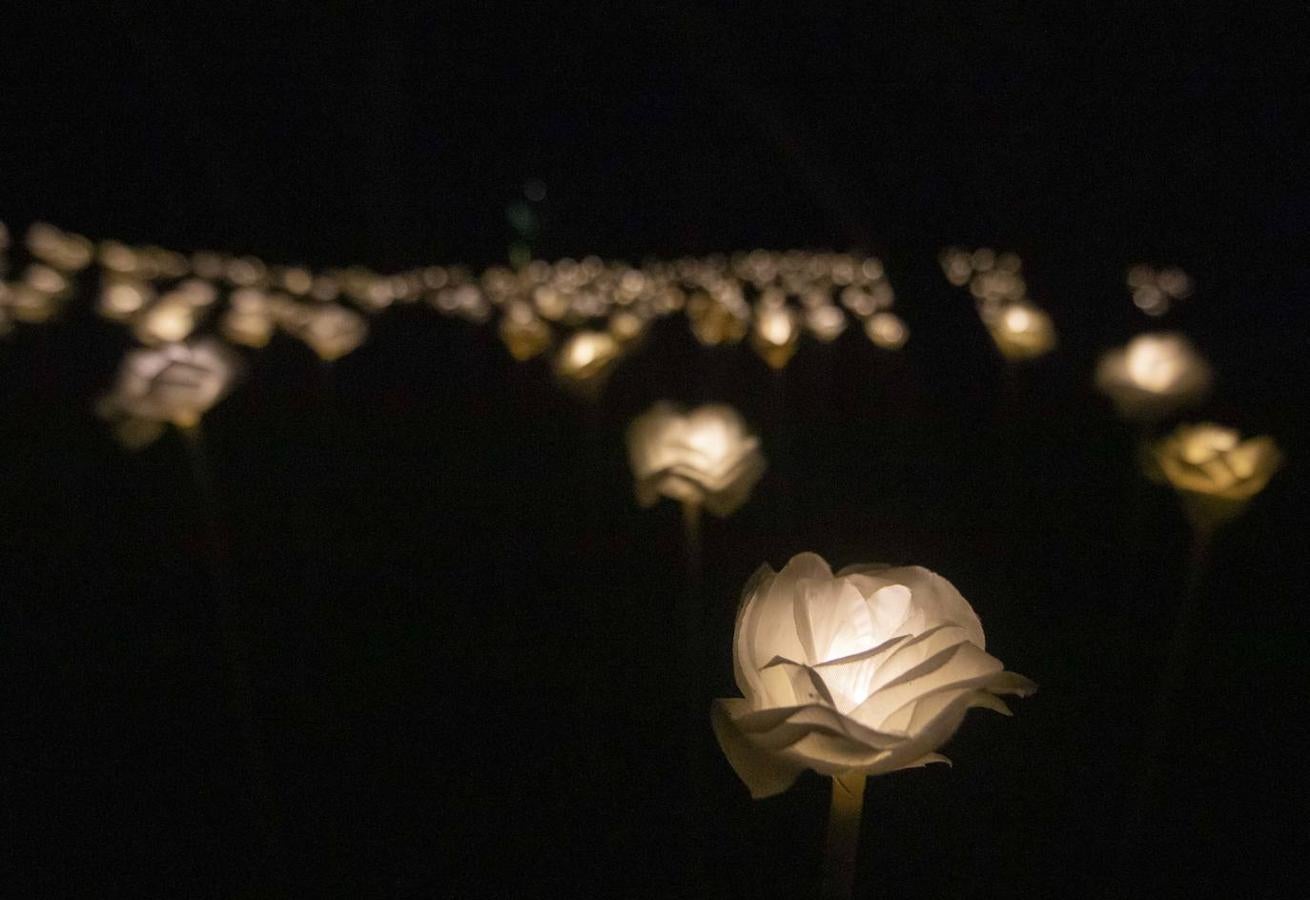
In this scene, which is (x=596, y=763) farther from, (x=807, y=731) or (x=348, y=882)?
(x=807, y=731)

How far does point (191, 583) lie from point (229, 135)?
56.0 feet

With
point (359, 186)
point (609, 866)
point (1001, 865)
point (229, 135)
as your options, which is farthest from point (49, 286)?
point (359, 186)

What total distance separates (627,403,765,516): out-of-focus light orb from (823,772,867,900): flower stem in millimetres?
984

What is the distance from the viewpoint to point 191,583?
3.08 metres

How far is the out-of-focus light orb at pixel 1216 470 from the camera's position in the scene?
1.66 metres


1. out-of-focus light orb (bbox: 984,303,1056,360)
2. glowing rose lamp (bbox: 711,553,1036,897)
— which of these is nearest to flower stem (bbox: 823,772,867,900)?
glowing rose lamp (bbox: 711,553,1036,897)

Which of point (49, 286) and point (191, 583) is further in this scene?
Answer: point (49, 286)

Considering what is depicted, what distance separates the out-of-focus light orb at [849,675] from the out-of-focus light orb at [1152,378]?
230 centimetres

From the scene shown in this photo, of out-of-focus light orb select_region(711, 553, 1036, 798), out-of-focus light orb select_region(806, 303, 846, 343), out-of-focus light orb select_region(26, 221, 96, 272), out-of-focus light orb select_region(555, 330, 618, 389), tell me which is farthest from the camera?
out-of-focus light orb select_region(26, 221, 96, 272)

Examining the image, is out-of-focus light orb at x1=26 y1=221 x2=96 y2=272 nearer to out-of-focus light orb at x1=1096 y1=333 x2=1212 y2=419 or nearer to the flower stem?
out-of-focus light orb at x1=1096 y1=333 x2=1212 y2=419

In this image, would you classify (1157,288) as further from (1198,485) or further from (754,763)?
(754,763)

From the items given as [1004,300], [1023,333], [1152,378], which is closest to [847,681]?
[1152,378]

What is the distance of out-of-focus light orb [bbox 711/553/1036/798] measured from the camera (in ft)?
2.04

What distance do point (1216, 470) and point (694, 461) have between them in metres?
1.18
